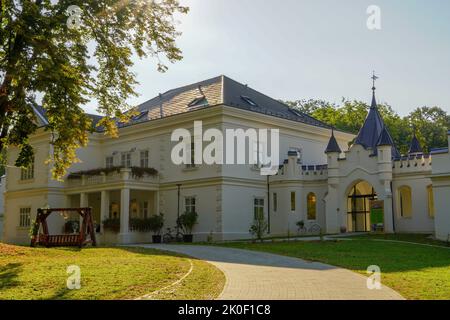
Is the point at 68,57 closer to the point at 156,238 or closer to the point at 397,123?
the point at 156,238

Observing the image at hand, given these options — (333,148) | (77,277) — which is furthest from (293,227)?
(77,277)

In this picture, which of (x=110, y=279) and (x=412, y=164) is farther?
(x=412, y=164)

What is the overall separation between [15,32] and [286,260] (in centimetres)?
1208

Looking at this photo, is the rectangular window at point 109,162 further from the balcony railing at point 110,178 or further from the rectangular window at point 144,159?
the rectangular window at point 144,159

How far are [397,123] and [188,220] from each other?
3749cm

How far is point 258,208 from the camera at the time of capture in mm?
34656

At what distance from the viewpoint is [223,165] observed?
32312 mm

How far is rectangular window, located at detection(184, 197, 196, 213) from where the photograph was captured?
111ft

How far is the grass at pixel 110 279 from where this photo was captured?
11.1m

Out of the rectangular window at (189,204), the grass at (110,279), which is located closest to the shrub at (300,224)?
the rectangular window at (189,204)

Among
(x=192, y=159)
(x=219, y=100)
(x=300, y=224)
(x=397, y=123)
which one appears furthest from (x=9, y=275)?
(x=397, y=123)

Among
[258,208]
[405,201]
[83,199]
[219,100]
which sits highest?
[219,100]
